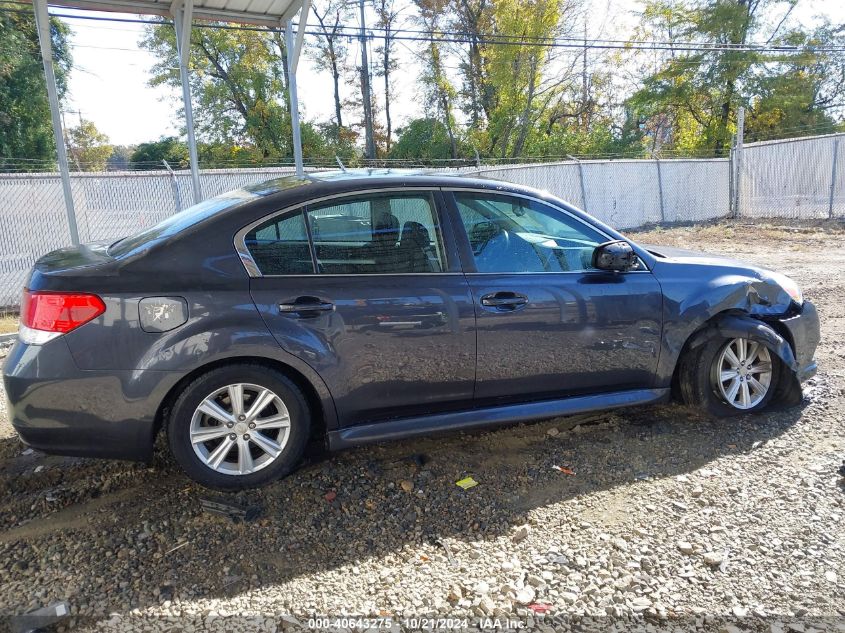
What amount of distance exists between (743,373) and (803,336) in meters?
0.56

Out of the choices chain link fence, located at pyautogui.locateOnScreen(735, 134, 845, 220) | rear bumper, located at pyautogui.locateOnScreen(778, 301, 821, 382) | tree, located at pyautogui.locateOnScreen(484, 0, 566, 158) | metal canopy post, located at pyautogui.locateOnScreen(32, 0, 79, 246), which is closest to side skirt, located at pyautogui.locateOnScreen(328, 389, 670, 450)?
rear bumper, located at pyautogui.locateOnScreen(778, 301, 821, 382)

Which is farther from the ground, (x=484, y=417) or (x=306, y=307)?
(x=306, y=307)

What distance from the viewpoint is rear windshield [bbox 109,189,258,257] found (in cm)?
317

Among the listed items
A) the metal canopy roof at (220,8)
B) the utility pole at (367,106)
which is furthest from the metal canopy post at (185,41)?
the utility pole at (367,106)

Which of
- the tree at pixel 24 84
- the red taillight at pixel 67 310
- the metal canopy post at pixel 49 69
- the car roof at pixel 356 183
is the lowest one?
the red taillight at pixel 67 310

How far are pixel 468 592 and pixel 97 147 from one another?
2457 inches

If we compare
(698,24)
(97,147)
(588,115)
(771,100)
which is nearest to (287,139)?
(588,115)

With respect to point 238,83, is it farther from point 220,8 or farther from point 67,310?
point 67,310

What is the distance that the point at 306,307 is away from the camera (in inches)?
123

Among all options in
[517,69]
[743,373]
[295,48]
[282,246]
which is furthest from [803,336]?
[517,69]

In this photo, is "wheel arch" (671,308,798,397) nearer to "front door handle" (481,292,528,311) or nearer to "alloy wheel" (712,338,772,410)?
"alloy wheel" (712,338,772,410)

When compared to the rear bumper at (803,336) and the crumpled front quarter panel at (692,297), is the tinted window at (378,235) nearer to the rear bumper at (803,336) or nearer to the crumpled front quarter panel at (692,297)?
the crumpled front quarter panel at (692,297)

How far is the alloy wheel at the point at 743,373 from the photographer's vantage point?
397 cm

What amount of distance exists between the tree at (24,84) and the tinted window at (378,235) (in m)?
25.4
